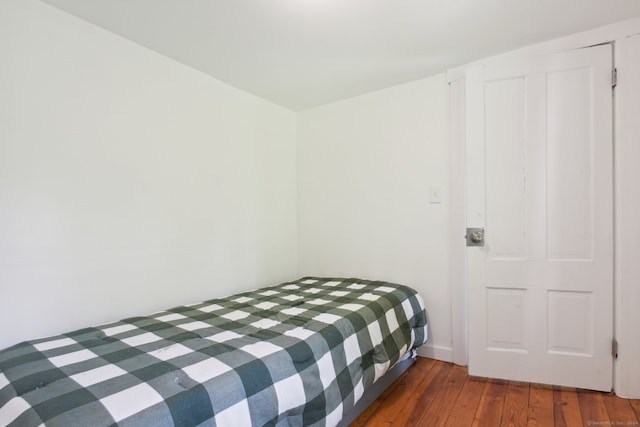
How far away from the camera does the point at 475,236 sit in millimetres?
2088

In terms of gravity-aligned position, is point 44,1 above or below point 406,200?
above

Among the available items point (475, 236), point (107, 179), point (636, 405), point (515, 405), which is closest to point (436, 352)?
point (515, 405)

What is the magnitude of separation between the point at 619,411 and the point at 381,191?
72.7 inches

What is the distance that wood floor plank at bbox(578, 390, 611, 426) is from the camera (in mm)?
1575

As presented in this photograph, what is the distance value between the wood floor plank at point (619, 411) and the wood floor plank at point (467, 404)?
23.0 inches

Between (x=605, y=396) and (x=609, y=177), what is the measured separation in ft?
Answer: 3.97

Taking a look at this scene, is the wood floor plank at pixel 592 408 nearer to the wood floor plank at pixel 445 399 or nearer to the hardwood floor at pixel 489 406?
the hardwood floor at pixel 489 406

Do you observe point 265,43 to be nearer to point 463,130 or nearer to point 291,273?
point 463,130

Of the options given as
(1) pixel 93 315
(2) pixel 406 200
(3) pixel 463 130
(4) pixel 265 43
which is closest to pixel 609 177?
(3) pixel 463 130

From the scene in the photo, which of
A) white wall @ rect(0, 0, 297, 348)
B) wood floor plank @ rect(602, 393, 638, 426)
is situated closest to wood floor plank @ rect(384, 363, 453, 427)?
wood floor plank @ rect(602, 393, 638, 426)

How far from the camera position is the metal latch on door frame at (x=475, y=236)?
6.81 feet

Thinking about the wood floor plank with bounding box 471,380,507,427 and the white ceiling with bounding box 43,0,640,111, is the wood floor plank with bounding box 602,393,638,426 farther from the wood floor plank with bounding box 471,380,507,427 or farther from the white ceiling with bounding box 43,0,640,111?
the white ceiling with bounding box 43,0,640,111

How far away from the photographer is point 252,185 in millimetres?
2613

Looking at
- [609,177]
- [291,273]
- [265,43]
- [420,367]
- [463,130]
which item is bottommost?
[420,367]
